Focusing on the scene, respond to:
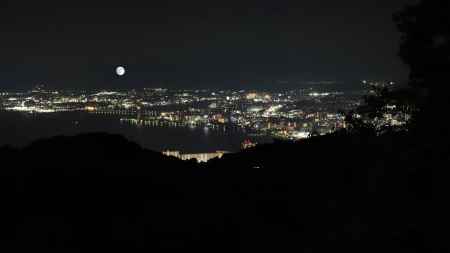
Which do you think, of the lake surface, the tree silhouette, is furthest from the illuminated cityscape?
the tree silhouette

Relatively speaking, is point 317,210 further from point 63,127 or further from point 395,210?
point 63,127

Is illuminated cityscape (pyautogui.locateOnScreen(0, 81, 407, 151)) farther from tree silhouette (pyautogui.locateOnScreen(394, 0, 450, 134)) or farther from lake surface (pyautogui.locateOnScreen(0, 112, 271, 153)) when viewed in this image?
tree silhouette (pyautogui.locateOnScreen(394, 0, 450, 134))

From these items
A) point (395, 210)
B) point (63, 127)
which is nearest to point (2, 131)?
point (63, 127)

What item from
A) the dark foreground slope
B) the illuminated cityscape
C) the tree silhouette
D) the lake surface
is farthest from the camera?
the illuminated cityscape

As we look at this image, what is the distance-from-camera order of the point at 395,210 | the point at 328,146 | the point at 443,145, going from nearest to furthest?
the point at 395,210 < the point at 443,145 < the point at 328,146

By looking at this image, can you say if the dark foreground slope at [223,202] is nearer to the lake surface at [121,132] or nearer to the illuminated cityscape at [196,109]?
the illuminated cityscape at [196,109]

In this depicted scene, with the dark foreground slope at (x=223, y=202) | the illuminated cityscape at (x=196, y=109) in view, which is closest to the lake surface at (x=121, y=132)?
the illuminated cityscape at (x=196, y=109)
